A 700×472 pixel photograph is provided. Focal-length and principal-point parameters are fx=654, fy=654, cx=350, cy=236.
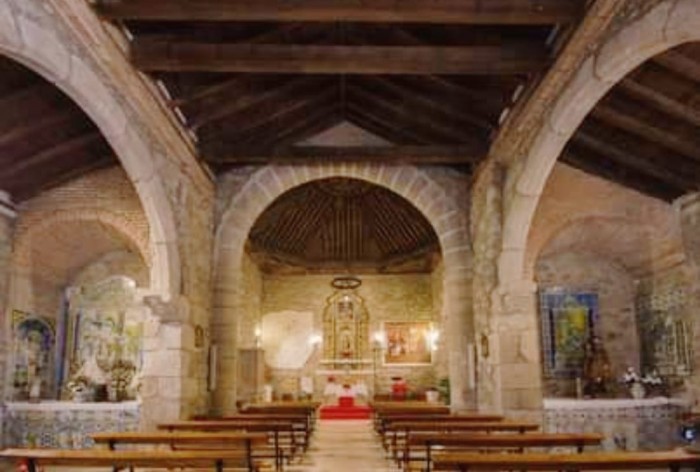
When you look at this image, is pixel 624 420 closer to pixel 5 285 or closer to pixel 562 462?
pixel 562 462

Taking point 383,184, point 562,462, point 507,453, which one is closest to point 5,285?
point 383,184

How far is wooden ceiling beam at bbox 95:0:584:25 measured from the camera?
5281mm

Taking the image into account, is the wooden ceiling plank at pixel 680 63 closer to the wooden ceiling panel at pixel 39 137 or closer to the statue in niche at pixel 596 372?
the statue in niche at pixel 596 372

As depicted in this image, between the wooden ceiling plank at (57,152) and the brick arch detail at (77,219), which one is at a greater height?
the wooden ceiling plank at (57,152)

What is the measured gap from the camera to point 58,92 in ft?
22.8

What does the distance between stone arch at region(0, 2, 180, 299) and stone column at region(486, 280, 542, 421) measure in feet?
12.5

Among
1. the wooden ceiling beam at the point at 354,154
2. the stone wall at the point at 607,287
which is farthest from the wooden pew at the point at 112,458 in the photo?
the stone wall at the point at 607,287

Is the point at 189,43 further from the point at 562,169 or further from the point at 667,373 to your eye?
the point at 667,373

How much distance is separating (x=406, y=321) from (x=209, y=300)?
8.51 m

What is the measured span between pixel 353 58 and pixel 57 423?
6.32m

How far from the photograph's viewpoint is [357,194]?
1373 centimetres

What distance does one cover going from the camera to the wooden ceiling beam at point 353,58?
6.11 m

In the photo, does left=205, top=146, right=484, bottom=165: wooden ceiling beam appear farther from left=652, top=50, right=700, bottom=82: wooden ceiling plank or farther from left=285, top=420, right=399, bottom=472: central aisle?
left=285, top=420, right=399, bottom=472: central aisle

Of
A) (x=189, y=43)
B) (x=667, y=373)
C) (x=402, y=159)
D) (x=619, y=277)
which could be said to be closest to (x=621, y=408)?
(x=667, y=373)
